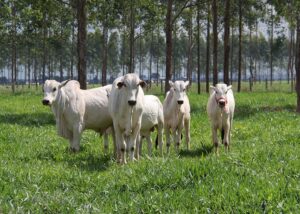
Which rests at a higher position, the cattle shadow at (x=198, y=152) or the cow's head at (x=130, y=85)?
the cow's head at (x=130, y=85)

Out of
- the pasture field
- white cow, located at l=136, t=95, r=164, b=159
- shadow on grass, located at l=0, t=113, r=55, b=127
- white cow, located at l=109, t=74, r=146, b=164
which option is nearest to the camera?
the pasture field

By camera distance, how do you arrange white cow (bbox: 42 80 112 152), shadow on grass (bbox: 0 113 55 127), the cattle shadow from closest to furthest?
the cattle shadow, white cow (bbox: 42 80 112 152), shadow on grass (bbox: 0 113 55 127)

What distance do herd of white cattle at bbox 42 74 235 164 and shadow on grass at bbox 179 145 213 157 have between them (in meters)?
0.30

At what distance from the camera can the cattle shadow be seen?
35.9 ft

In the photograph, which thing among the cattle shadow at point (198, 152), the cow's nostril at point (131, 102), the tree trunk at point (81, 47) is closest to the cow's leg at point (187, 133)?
the cattle shadow at point (198, 152)

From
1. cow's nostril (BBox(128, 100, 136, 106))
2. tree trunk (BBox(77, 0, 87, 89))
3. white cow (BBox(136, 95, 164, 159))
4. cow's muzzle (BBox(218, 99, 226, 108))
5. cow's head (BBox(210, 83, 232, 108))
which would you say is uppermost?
tree trunk (BBox(77, 0, 87, 89))

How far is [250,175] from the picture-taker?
23.0ft

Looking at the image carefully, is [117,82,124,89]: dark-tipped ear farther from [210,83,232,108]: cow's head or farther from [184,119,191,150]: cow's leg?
[184,119,191,150]: cow's leg

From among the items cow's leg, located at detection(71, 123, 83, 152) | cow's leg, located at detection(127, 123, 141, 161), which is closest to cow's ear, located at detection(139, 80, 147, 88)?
cow's leg, located at detection(127, 123, 141, 161)

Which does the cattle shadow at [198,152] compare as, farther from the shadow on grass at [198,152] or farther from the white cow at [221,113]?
the white cow at [221,113]

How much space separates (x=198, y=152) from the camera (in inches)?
448

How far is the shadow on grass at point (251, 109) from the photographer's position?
18859mm

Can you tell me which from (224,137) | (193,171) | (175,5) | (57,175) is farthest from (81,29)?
(175,5)

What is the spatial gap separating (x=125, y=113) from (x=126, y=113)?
23mm
